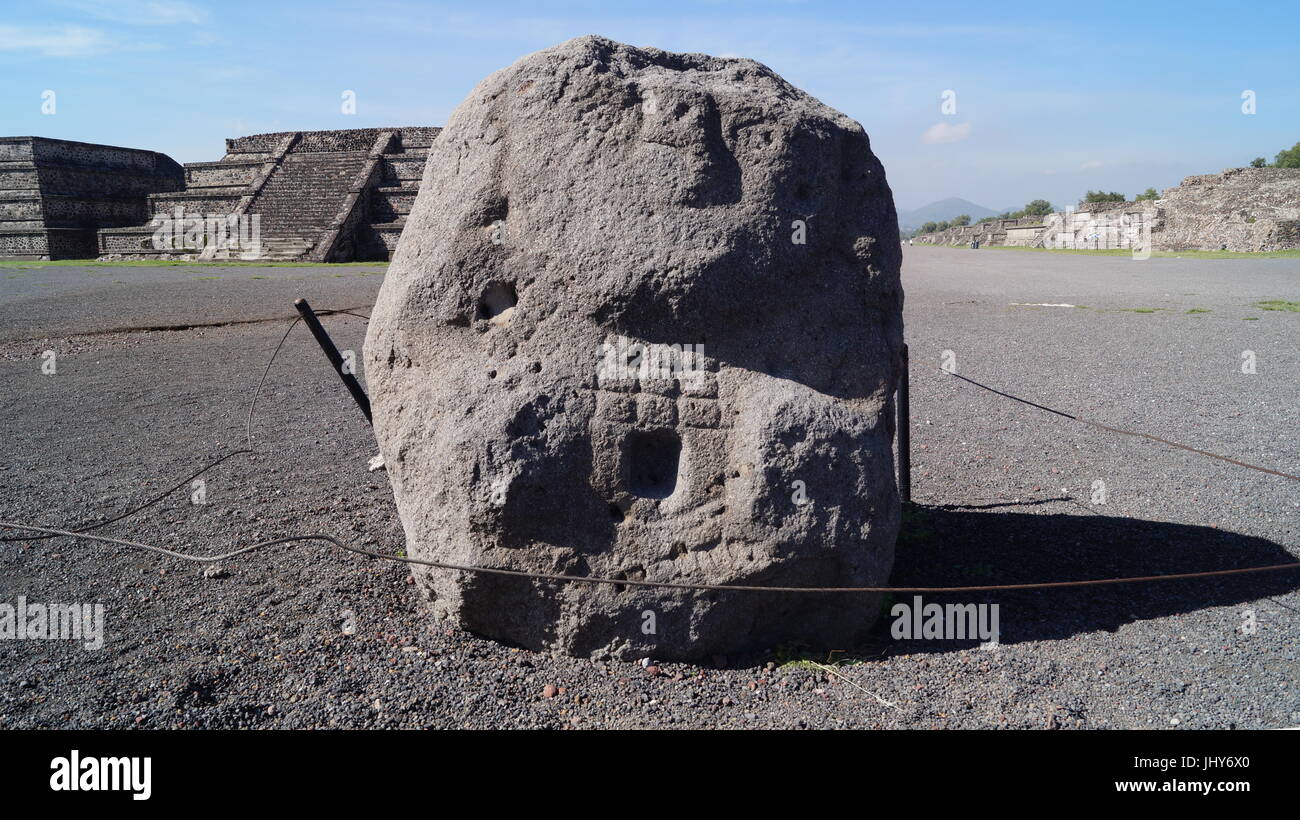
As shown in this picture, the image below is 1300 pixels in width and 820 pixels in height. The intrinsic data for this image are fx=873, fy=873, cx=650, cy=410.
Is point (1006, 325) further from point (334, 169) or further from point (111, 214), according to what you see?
point (111, 214)

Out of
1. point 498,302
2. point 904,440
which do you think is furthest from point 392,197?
point 498,302

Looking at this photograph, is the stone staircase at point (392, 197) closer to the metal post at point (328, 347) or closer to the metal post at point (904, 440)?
the metal post at point (328, 347)

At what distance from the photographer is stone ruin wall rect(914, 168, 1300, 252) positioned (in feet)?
94.8

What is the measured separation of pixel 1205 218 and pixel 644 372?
3421cm

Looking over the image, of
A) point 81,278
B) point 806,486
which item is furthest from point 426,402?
point 81,278

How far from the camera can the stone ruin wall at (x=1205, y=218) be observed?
28.9 metres

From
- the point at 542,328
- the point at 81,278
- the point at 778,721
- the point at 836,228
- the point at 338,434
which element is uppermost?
the point at 81,278

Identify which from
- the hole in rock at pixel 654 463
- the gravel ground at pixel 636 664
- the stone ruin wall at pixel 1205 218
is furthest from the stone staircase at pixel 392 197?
the stone ruin wall at pixel 1205 218

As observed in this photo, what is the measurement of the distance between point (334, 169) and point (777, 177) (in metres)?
27.8

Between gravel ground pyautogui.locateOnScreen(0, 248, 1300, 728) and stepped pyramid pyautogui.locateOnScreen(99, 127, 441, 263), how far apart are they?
15540 millimetres

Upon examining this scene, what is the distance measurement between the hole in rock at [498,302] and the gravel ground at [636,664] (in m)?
1.50

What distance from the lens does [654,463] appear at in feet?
13.1

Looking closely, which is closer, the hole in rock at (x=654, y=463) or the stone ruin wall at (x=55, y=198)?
the hole in rock at (x=654, y=463)

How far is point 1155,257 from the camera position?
29.8 metres
